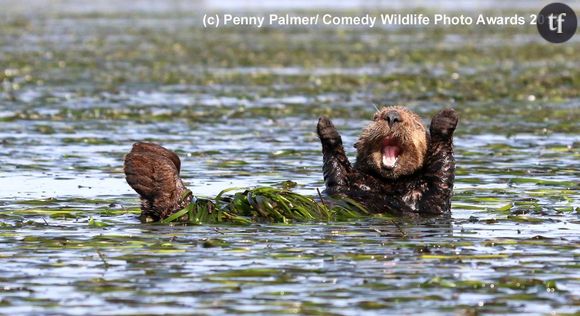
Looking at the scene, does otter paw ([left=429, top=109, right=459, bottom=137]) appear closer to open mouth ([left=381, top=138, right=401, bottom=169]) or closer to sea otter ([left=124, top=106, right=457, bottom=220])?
sea otter ([left=124, top=106, right=457, bottom=220])

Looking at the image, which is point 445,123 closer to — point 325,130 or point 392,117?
point 392,117

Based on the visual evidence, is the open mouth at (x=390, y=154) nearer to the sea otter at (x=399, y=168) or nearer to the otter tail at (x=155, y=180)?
the sea otter at (x=399, y=168)

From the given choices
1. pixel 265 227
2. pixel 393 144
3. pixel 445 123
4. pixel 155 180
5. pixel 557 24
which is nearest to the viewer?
pixel 155 180

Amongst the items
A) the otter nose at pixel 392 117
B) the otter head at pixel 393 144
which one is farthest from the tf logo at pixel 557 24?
the otter nose at pixel 392 117

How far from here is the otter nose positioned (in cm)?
852

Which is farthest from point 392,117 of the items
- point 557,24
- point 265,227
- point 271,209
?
point 557,24

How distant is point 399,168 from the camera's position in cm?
884

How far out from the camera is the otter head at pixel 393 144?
859 cm

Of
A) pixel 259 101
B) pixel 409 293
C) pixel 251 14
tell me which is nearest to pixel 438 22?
pixel 251 14

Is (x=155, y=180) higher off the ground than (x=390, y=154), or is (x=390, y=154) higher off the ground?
(x=390, y=154)

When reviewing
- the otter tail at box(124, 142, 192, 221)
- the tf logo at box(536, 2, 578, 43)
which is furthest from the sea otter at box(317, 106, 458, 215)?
the tf logo at box(536, 2, 578, 43)

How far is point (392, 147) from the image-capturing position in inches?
346

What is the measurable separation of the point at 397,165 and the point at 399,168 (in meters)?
0.03

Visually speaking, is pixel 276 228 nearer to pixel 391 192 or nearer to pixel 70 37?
pixel 391 192
